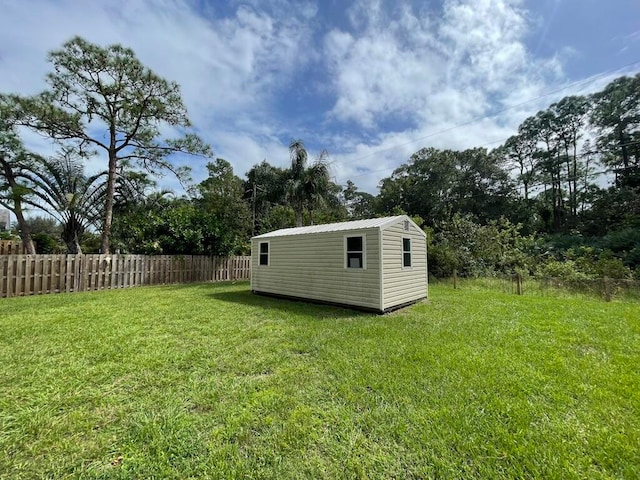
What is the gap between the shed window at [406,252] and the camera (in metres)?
7.08

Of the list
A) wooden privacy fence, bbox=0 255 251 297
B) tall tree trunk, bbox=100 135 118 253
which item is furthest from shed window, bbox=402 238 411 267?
tall tree trunk, bbox=100 135 118 253

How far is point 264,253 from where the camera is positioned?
8.90 meters

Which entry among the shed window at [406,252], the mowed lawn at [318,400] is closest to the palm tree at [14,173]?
the mowed lawn at [318,400]

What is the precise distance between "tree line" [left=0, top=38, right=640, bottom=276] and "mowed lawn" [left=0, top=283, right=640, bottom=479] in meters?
8.50

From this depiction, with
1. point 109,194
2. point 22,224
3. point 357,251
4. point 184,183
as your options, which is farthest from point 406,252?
point 22,224

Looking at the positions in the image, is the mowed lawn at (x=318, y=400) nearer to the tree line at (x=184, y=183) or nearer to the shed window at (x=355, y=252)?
the shed window at (x=355, y=252)

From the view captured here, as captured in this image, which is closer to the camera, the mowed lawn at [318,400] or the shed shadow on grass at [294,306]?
the mowed lawn at [318,400]

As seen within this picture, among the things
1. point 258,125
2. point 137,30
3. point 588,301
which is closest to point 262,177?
point 258,125

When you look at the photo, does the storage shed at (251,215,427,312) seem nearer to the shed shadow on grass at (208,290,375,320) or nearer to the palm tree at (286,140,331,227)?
the shed shadow on grass at (208,290,375,320)

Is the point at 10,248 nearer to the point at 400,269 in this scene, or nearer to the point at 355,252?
the point at 355,252

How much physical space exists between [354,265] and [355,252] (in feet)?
1.06

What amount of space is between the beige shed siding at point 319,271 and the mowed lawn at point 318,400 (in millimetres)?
1617

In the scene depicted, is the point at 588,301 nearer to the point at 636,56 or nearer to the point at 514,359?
the point at 514,359

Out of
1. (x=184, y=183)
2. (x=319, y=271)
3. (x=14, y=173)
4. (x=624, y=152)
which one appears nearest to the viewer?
(x=319, y=271)
